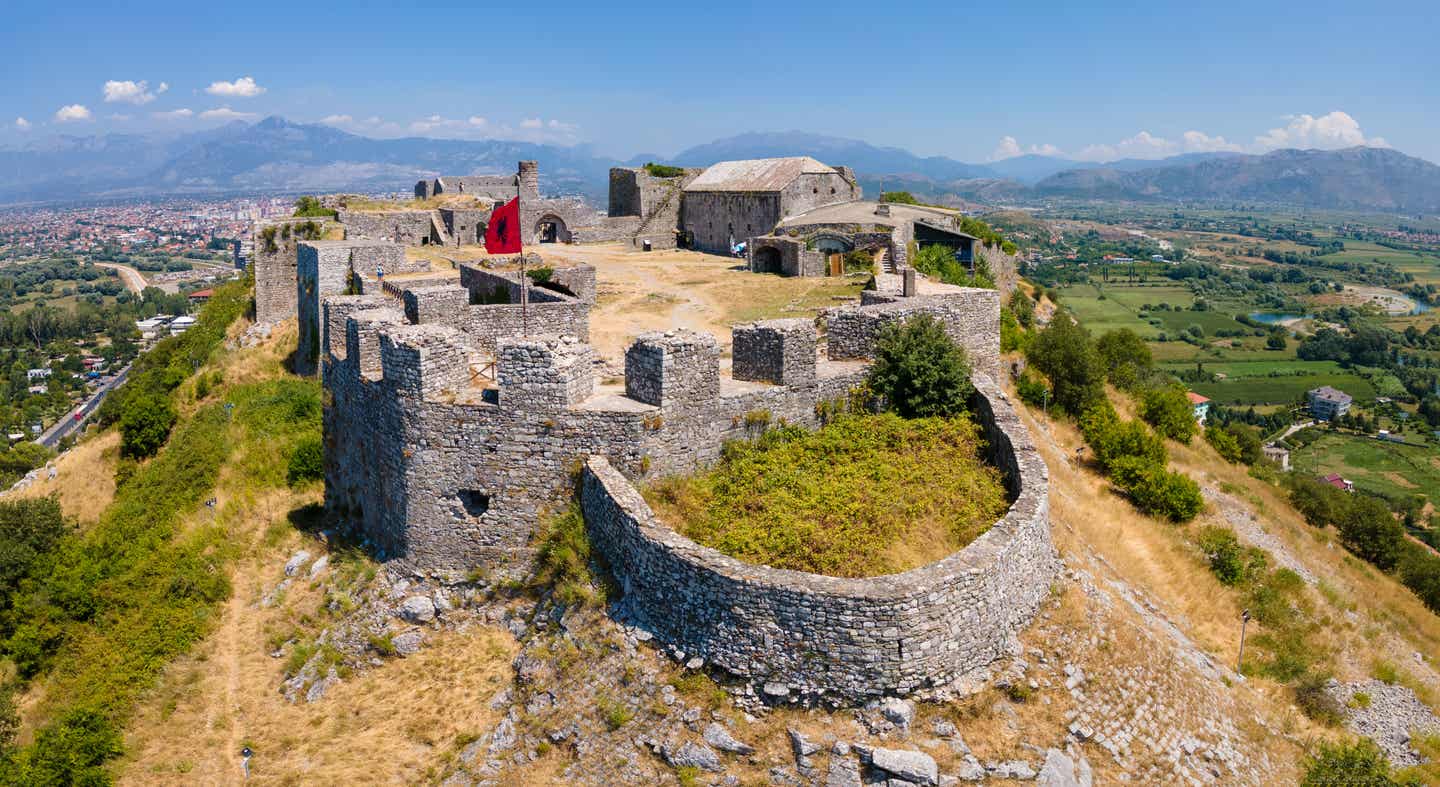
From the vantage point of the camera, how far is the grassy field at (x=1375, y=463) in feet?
237

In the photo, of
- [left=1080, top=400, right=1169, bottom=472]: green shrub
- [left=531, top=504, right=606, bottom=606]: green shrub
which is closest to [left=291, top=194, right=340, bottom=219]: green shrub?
[left=531, top=504, right=606, bottom=606]: green shrub

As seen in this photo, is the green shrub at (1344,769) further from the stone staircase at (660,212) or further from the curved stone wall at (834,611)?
the stone staircase at (660,212)

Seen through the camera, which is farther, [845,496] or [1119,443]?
[1119,443]

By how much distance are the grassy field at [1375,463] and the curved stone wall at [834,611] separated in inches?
2949

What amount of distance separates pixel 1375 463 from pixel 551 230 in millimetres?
78638

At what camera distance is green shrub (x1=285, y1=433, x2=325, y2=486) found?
17750 millimetres

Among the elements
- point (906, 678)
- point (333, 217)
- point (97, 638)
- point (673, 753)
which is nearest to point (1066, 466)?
point (906, 678)

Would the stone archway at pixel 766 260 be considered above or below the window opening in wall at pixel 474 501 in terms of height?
above

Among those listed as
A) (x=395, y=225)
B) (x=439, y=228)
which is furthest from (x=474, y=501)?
(x=439, y=228)

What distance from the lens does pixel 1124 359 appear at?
3425 centimetres

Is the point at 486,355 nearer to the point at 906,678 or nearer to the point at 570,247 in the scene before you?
the point at 906,678

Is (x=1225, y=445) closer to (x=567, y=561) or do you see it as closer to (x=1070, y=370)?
(x=1070, y=370)

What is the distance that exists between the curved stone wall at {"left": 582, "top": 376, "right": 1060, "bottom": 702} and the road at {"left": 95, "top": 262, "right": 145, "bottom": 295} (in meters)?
175

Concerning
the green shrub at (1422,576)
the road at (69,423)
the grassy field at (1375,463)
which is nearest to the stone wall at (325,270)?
the green shrub at (1422,576)
